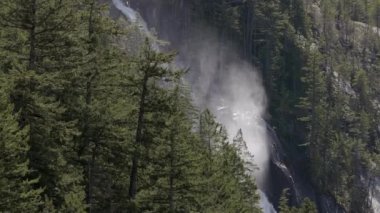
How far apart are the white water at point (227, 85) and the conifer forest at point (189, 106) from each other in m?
0.20

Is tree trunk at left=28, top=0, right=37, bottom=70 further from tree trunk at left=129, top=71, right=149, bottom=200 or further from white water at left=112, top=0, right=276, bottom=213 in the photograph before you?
white water at left=112, top=0, right=276, bottom=213

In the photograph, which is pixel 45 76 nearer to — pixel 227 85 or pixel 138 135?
pixel 138 135

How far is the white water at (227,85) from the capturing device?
72.4 m

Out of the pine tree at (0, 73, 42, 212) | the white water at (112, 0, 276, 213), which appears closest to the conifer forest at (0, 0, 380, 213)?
the pine tree at (0, 73, 42, 212)

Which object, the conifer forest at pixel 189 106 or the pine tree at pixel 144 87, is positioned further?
the pine tree at pixel 144 87

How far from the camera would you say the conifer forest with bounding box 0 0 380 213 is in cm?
1777

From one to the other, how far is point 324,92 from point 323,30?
26.0m

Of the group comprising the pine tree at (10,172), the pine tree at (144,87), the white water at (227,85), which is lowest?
the pine tree at (10,172)

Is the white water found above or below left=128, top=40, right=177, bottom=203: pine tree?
above

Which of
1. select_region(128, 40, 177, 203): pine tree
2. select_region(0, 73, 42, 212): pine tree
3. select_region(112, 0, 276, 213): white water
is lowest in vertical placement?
select_region(0, 73, 42, 212): pine tree

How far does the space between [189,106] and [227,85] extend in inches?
1947

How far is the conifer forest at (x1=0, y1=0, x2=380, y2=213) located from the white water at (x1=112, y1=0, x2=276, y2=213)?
0.20 m

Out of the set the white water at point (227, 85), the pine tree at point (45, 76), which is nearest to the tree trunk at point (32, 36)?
the pine tree at point (45, 76)

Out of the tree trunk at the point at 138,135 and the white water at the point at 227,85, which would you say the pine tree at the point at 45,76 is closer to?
the tree trunk at the point at 138,135
